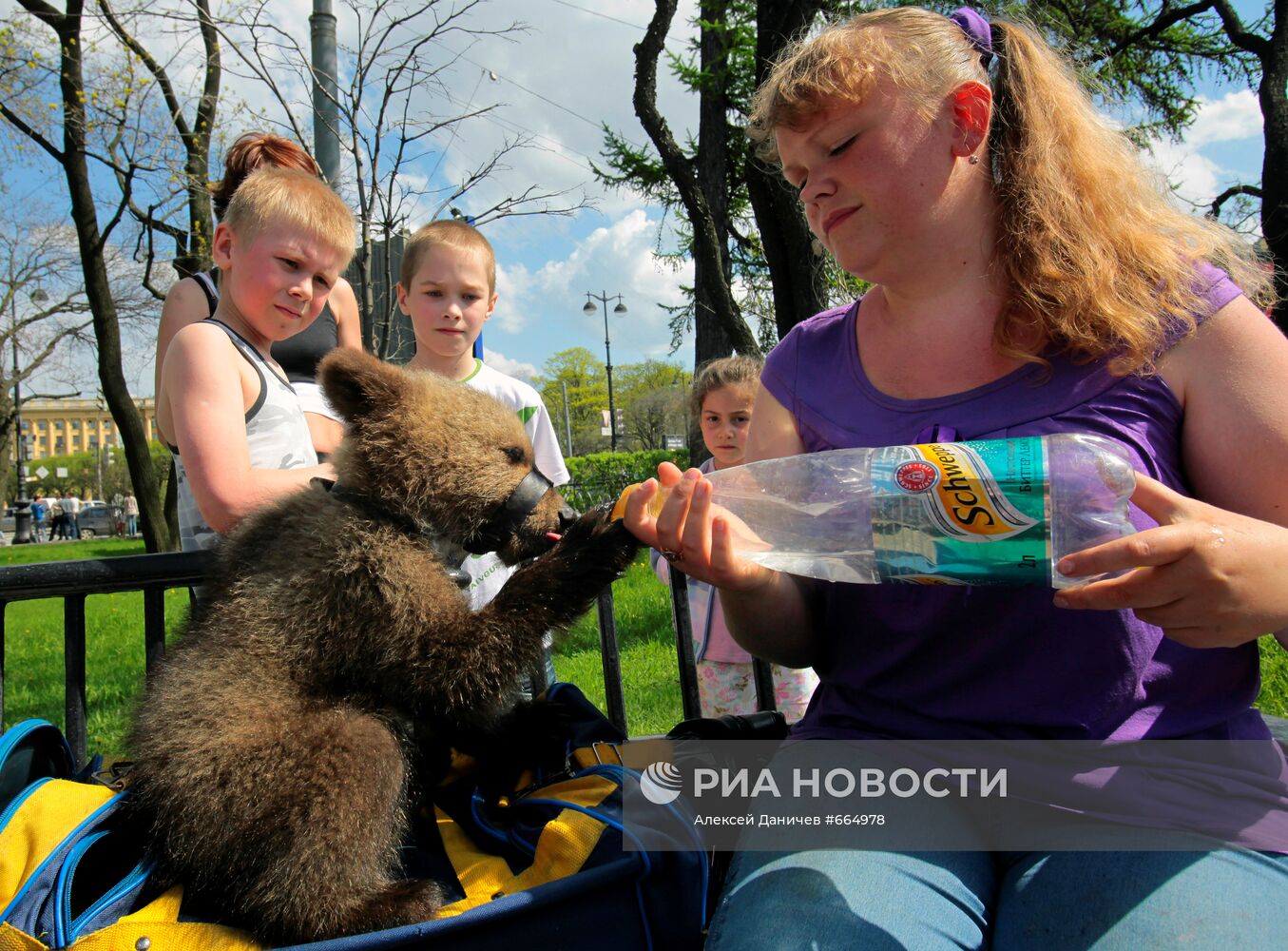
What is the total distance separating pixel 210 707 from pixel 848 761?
144 centimetres

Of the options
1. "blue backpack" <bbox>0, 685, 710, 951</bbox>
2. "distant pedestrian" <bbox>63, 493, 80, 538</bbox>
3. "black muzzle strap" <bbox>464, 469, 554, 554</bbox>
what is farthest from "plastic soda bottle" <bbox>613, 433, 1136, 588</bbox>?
"distant pedestrian" <bbox>63, 493, 80, 538</bbox>

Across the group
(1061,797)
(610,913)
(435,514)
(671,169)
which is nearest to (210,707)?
(435,514)

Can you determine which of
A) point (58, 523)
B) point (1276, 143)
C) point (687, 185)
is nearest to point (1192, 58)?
point (1276, 143)

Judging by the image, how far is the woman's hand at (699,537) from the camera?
1.84 metres

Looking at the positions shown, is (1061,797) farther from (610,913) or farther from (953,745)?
(610,913)

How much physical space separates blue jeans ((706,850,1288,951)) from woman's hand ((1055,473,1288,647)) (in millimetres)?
413

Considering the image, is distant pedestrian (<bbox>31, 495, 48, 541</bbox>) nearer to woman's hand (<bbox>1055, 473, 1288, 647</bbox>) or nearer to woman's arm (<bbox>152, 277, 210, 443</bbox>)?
woman's arm (<bbox>152, 277, 210, 443</bbox>)

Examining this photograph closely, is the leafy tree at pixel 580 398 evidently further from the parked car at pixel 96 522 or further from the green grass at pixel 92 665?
the green grass at pixel 92 665

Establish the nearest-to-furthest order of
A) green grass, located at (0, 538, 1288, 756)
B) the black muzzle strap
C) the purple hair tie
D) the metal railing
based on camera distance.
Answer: the purple hair tie < the metal railing < the black muzzle strap < green grass, located at (0, 538, 1288, 756)

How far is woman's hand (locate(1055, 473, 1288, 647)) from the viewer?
1.35m

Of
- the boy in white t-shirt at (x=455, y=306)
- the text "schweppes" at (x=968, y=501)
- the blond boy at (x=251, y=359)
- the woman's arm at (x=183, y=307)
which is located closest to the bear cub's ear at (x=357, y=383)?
the blond boy at (x=251, y=359)

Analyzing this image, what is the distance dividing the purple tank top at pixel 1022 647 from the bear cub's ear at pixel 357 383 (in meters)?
1.28

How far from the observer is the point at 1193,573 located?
1.37 m

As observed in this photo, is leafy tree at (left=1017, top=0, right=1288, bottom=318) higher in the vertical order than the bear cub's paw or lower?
higher
